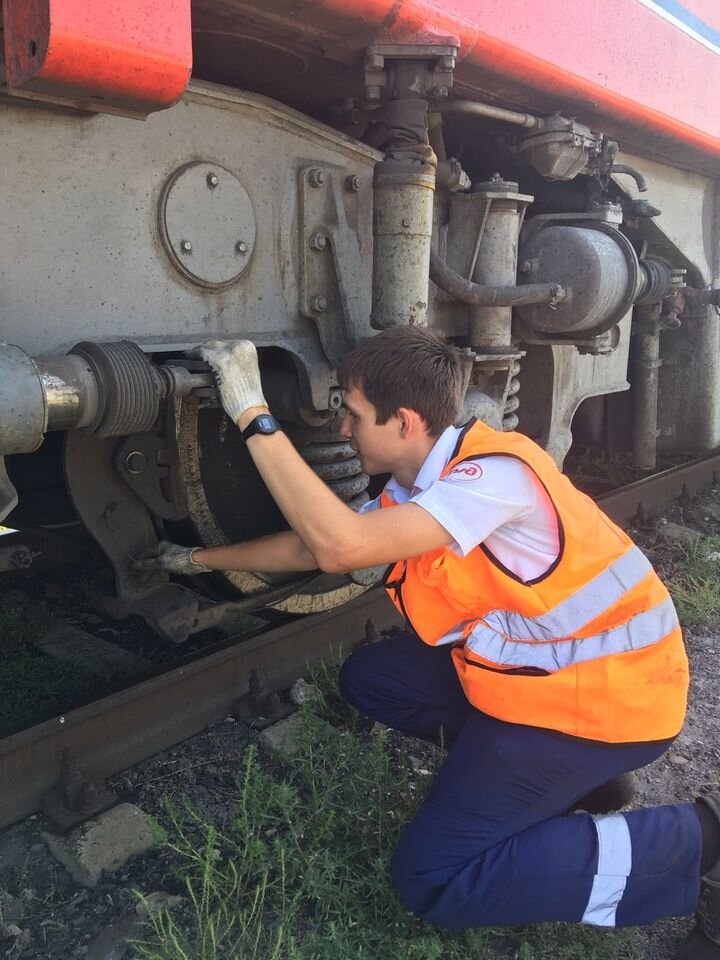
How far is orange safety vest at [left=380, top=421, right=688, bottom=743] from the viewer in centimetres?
196

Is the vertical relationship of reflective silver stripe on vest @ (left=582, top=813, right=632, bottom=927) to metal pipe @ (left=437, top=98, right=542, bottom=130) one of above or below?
below

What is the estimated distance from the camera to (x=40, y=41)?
1.63 meters

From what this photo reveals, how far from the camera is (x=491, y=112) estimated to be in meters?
3.05

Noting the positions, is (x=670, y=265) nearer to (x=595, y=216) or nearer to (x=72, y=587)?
(x=595, y=216)

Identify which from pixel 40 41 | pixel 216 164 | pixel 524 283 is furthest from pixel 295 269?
pixel 524 283

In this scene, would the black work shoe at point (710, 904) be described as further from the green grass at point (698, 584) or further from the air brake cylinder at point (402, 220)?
the green grass at point (698, 584)

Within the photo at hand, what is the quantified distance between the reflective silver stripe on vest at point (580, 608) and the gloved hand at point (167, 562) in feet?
3.05

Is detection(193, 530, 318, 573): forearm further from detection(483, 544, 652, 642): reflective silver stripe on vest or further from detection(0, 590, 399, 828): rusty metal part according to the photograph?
detection(483, 544, 652, 642): reflective silver stripe on vest

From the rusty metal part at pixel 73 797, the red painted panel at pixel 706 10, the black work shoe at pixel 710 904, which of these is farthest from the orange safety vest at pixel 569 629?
the red painted panel at pixel 706 10

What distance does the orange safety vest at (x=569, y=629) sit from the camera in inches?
77.3

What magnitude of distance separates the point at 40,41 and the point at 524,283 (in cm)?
239

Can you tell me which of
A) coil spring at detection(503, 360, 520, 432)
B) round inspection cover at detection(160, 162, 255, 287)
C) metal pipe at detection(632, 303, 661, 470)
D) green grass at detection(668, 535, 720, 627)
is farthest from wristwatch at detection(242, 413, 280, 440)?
metal pipe at detection(632, 303, 661, 470)

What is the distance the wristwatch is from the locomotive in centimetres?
13

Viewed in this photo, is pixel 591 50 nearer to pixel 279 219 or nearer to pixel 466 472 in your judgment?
pixel 279 219
